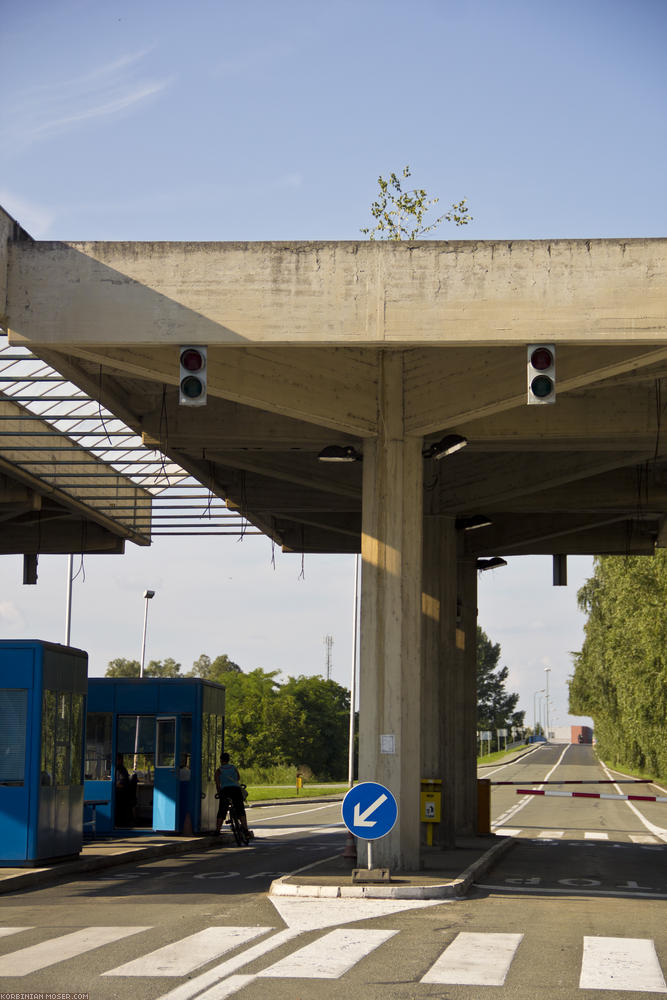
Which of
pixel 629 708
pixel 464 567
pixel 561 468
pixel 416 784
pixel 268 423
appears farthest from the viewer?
pixel 629 708

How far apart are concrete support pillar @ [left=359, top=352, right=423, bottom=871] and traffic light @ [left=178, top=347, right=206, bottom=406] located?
126 inches

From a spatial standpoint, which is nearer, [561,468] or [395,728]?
[395,728]

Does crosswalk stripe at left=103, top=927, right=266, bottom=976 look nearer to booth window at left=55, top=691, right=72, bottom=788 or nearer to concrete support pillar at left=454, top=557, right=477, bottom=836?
booth window at left=55, top=691, right=72, bottom=788

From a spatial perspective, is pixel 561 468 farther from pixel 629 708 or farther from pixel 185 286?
pixel 629 708

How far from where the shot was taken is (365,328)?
54.2ft

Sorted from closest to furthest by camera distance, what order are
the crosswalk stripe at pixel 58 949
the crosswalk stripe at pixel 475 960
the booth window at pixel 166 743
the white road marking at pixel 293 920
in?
the white road marking at pixel 293 920 → the crosswalk stripe at pixel 475 960 → the crosswalk stripe at pixel 58 949 → the booth window at pixel 166 743

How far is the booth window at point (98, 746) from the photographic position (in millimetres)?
26672

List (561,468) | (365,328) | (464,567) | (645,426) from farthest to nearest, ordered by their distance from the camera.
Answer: (464,567) → (561,468) → (645,426) → (365,328)

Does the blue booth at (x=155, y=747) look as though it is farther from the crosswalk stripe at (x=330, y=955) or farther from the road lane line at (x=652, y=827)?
the crosswalk stripe at (x=330, y=955)

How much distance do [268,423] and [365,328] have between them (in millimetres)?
6337

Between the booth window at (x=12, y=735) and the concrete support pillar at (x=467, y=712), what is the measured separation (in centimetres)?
1307

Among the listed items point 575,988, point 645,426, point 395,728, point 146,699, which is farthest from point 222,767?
point 575,988

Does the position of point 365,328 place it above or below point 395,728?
above

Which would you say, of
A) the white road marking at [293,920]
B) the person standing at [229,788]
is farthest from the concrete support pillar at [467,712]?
the white road marking at [293,920]
